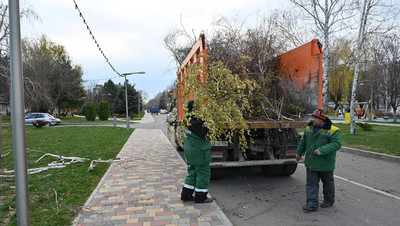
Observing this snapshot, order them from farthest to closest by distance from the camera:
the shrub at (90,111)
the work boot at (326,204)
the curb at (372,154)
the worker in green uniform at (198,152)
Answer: the shrub at (90,111) < the curb at (372,154) < the work boot at (326,204) < the worker in green uniform at (198,152)

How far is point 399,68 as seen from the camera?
2198 cm

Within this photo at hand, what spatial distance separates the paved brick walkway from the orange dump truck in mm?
1061

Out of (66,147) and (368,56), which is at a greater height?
(368,56)

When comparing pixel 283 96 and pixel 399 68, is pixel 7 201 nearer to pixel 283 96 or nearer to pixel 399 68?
pixel 283 96

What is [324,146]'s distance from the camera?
3.94 metres

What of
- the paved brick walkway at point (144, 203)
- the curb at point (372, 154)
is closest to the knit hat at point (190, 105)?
the paved brick walkway at point (144, 203)

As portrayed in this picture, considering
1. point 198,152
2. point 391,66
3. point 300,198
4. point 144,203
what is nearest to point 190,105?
point 198,152

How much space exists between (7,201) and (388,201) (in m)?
6.15

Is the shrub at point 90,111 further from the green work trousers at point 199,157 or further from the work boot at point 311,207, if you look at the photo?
the work boot at point 311,207

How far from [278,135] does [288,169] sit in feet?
3.21

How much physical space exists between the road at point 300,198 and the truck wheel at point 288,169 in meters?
0.11

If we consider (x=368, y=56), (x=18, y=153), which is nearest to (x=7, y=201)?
(x=18, y=153)

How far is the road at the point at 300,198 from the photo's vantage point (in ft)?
12.4

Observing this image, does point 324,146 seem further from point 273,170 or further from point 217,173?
point 217,173
